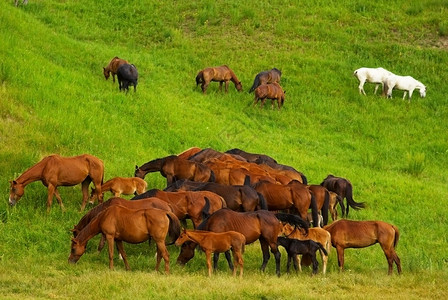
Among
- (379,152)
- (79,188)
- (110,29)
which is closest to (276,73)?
(379,152)

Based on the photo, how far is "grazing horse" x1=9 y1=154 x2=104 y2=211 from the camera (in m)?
14.5

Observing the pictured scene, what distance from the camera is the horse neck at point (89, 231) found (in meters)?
12.2

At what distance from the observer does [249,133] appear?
23938 mm

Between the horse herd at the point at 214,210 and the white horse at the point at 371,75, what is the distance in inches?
463

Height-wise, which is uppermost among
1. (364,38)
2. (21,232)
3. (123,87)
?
(364,38)

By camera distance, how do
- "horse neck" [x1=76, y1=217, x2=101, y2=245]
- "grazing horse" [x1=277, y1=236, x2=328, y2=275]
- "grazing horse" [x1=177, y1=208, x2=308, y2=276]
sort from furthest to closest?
"grazing horse" [x1=277, y1=236, x2=328, y2=275] < "grazing horse" [x1=177, y1=208, x2=308, y2=276] < "horse neck" [x1=76, y1=217, x2=101, y2=245]

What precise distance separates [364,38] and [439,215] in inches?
667

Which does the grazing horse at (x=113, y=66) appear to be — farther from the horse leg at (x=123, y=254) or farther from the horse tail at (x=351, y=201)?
the horse leg at (x=123, y=254)

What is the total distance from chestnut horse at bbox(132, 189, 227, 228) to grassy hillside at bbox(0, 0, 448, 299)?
0.76 m

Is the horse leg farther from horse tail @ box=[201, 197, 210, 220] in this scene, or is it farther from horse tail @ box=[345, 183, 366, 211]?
horse tail @ box=[345, 183, 366, 211]

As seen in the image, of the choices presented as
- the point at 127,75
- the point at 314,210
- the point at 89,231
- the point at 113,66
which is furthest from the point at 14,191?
the point at 113,66

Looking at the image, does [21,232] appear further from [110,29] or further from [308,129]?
[110,29]

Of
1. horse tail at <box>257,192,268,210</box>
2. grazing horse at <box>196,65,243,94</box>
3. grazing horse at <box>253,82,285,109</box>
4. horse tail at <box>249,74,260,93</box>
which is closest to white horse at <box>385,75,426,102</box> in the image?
grazing horse at <box>253,82,285,109</box>

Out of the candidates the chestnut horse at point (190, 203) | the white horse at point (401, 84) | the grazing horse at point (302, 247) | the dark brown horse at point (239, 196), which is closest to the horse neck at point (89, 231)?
the chestnut horse at point (190, 203)
